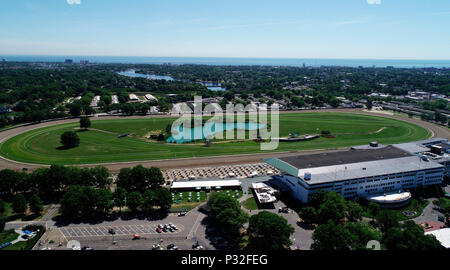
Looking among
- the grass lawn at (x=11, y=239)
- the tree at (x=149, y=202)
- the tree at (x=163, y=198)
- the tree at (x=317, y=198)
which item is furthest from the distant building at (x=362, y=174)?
the grass lawn at (x=11, y=239)

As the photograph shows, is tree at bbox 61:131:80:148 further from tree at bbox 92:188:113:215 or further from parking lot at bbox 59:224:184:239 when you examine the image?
parking lot at bbox 59:224:184:239

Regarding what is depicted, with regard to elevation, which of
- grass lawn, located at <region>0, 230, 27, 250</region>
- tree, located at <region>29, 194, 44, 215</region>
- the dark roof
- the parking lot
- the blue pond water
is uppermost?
the dark roof

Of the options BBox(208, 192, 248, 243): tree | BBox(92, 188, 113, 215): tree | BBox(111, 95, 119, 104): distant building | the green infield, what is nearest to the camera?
BBox(208, 192, 248, 243): tree

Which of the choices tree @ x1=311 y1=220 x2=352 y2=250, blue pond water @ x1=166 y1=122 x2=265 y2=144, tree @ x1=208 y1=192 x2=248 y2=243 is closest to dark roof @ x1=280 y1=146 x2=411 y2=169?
tree @ x1=208 y1=192 x2=248 y2=243

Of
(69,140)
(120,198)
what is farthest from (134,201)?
(69,140)

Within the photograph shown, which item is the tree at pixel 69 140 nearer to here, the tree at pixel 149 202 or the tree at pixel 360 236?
the tree at pixel 149 202

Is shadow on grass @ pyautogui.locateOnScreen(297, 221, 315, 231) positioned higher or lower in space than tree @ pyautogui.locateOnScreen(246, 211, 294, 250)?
lower
